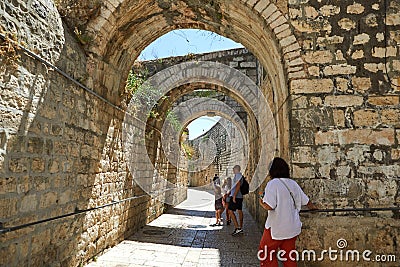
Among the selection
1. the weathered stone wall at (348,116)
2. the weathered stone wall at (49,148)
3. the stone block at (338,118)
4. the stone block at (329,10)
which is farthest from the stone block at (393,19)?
the weathered stone wall at (49,148)

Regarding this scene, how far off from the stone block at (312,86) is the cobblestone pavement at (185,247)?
2461 mm

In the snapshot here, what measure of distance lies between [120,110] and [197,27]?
2.01m

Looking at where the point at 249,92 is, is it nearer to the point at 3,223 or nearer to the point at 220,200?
the point at 220,200

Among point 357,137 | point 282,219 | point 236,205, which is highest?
point 357,137

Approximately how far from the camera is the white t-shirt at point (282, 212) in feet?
8.18

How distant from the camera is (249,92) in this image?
808 centimetres

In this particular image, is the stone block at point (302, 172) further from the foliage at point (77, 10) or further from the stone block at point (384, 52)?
the foliage at point (77, 10)

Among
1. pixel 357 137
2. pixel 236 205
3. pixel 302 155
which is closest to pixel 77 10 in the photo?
pixel 302 155

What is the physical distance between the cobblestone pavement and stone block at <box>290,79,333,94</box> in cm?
246

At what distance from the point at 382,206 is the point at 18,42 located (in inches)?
158

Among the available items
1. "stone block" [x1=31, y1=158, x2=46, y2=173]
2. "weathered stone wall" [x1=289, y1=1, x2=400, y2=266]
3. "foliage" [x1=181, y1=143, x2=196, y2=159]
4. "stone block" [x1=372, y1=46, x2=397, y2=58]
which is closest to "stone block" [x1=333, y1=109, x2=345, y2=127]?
"weathered stone wall" [x1=289, y1=1, x2=400, y2=266]

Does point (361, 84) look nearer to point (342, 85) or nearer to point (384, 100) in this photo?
point (342, 85)

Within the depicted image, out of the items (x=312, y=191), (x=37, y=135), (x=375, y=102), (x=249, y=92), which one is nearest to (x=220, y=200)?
(x=249, y=92)

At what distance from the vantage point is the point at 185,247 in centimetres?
496
